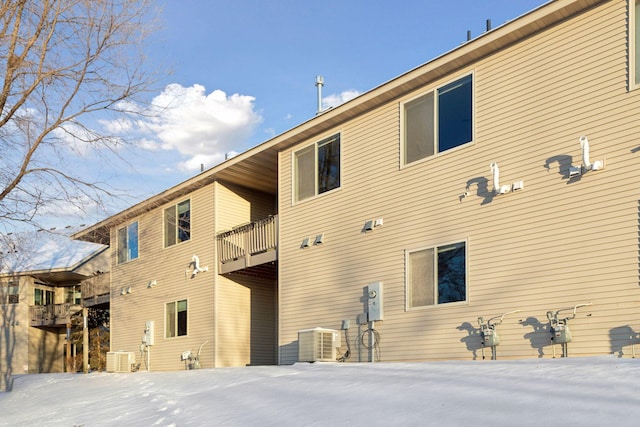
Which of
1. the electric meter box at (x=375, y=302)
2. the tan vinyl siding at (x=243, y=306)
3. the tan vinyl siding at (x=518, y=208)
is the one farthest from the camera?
the tan vinyl siding at (x=243, y=306)

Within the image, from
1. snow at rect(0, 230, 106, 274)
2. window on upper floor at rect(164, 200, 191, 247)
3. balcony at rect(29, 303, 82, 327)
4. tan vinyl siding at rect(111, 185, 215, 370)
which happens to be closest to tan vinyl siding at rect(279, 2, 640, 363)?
tan vinyl siding at rect(111, 185, 215, 370)

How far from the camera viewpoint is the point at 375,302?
1154 cm

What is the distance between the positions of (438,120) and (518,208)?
2.28 meters

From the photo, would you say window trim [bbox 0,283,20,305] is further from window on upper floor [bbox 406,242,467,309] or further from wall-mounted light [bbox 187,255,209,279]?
window on upper floor [bbox 406,242,467,309]

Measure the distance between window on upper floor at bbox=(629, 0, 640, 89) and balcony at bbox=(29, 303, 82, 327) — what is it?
25719 millimetres

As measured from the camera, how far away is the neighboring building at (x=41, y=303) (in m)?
29.8

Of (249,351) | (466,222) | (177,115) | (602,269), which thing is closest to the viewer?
(602,269)

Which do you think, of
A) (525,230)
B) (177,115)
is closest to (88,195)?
(177,115)

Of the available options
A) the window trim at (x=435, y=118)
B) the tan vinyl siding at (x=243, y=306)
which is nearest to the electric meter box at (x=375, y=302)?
the window trim at (x=435, y=118)

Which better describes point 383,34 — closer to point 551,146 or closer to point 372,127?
point 372,127

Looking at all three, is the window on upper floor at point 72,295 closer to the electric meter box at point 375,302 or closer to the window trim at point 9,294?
the window trim at point 9,294

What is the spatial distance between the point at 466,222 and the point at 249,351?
8.38m

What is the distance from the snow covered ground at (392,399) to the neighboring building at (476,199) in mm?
1774

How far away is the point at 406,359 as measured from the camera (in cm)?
1087
